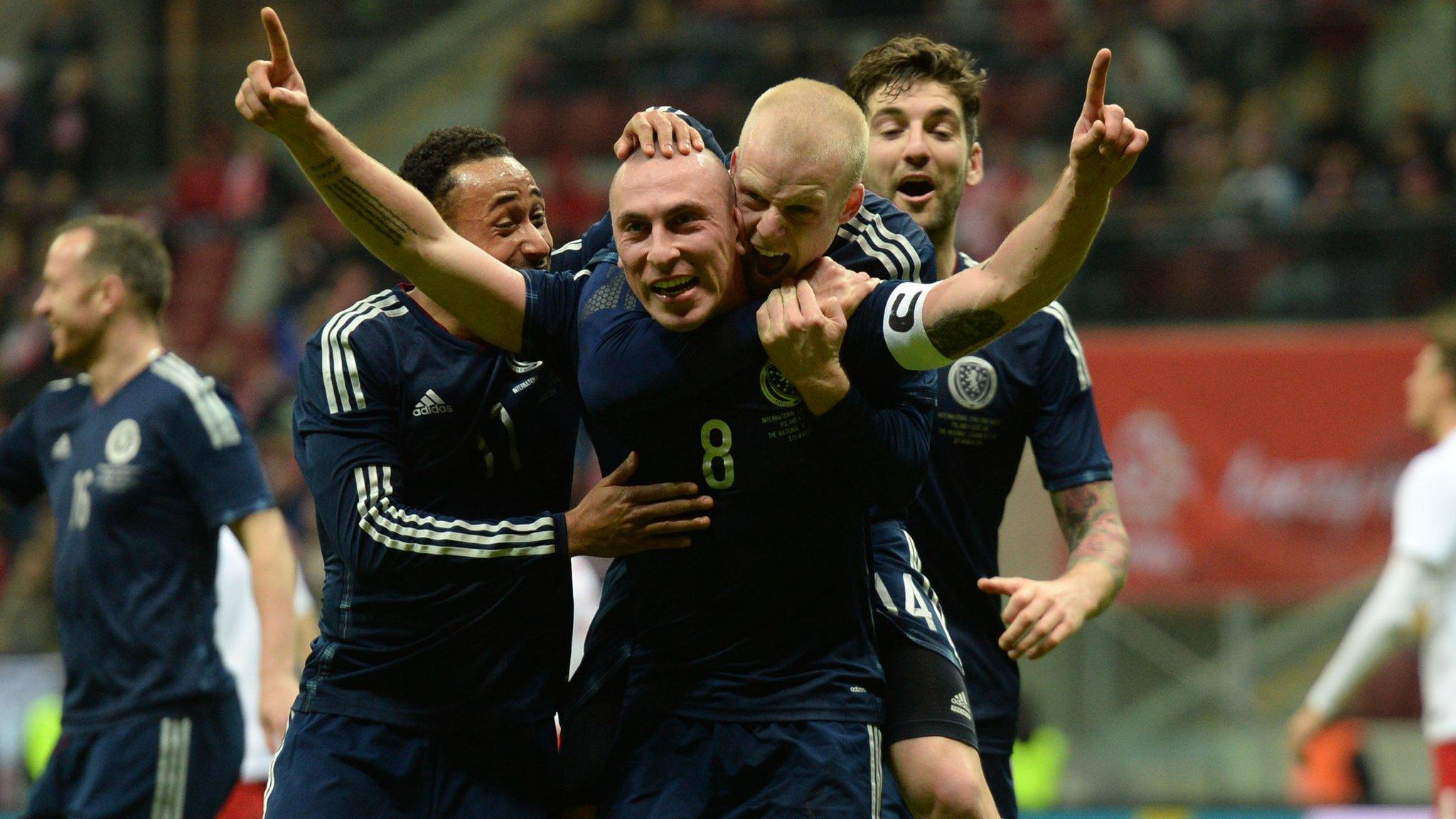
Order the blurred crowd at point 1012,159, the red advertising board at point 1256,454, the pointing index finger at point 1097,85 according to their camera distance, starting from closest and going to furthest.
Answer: the pointing index finger at point 1097,85
the red advertising board at point 1256,454
the blurred crowd at point 1012,159

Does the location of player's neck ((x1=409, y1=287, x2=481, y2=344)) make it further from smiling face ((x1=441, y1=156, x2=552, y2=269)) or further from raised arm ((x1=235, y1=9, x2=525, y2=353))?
raised arm ((x1=235, y1=9, x2=525, y2=353))

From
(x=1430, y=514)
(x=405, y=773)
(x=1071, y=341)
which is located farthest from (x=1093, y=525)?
(x=1430, y=514)

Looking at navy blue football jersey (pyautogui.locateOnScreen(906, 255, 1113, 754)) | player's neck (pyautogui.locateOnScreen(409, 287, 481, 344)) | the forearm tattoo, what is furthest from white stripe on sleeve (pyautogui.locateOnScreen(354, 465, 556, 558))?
navy blue football jersey (pyautogui.locateOnScreen(906, 255, 1113, 754))

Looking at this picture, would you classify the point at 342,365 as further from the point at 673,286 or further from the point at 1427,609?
the point at 1427,609

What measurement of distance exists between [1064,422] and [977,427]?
240mm

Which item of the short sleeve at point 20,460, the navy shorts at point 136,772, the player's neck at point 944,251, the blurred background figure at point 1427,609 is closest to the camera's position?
the player's neck at point 944,251

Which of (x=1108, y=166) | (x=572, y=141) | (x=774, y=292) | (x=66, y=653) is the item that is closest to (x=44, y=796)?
(x=66, y=653)

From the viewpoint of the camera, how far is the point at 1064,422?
179 inches

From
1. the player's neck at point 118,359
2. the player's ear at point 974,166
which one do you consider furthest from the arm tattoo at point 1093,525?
the player's neck at point 118,359

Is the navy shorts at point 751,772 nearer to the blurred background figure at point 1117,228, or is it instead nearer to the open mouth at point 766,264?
the open mouth at point 766,264

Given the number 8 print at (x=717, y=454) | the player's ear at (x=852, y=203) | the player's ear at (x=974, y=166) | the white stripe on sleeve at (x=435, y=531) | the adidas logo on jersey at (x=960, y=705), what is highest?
the player's ear at (x=974, y=166)

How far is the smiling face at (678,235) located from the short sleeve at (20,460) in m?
3.06

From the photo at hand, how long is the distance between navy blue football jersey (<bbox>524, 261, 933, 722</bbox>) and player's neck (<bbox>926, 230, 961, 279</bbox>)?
1130 millimetres

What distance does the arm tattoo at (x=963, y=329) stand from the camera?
3180 mm
